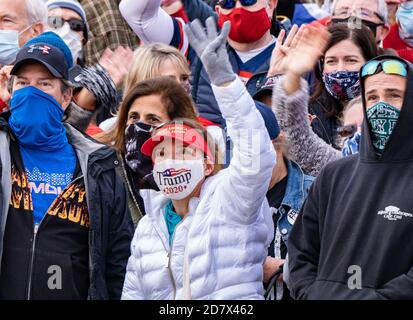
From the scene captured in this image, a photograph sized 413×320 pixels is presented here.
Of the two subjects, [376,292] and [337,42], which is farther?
[337,42]

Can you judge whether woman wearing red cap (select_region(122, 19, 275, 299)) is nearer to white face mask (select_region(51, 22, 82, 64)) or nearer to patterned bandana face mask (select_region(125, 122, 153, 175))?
patterned bandana face mask (select_region(125, 122, 153, 175))

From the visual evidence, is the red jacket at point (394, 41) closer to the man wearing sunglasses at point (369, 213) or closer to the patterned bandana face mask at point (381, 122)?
the man wearing sunglasses at point (369, 213)

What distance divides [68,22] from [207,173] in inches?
146

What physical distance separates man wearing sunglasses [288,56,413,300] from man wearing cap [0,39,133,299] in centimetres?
128

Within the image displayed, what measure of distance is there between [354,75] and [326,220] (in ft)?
8.09

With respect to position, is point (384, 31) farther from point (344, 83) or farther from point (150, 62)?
point (150, 62)

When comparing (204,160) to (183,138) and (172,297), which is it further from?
(172,297)

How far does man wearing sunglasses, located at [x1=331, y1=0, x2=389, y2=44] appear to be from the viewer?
1012 centimetres

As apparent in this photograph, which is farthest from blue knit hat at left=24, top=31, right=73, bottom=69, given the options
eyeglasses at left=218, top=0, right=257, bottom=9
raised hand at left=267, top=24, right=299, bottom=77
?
eyeglasses at left=218, top=0, right=257, bottom=9

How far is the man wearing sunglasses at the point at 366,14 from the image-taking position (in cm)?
1012

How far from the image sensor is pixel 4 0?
32.3 feet

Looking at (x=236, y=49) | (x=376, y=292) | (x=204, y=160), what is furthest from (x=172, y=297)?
(x=236, y=49)

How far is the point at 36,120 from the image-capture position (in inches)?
309

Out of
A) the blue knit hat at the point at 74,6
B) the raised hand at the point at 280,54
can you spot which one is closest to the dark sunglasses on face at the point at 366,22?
the raised hand at the point at 280,54
